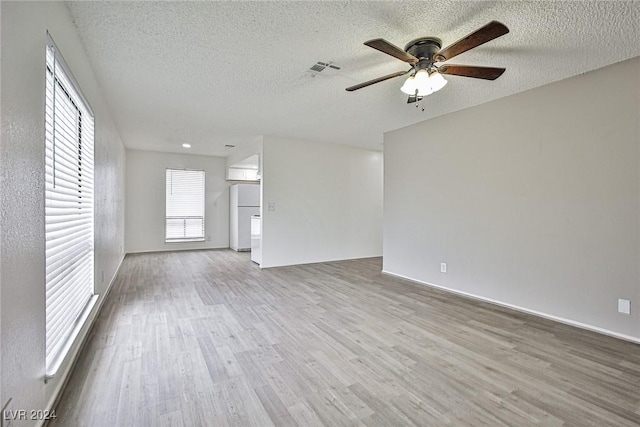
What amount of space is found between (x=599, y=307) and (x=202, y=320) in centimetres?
374

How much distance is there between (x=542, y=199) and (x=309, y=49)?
110 inches

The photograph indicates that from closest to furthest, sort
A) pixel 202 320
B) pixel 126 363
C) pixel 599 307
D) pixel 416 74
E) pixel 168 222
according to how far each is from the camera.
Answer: pixel 126 363 → pixel 416 74 → pixel 599 307 → pixel 202 320 → pixel 168 222

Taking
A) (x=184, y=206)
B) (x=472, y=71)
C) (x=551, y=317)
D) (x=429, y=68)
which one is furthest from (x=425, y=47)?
(x=184, y=206)

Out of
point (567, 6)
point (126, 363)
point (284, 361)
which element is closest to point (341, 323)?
point (284, 361)

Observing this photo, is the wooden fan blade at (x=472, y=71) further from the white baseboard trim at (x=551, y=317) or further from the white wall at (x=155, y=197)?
the white wall at (x=155, y=197)

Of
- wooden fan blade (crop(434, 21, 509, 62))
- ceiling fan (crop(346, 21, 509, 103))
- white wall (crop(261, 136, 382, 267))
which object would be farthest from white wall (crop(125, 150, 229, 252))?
wooden fan blade (crop(434, 21, 509, 62))

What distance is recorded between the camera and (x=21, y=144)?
1296 mm

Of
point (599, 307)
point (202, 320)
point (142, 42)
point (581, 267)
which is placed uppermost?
point (142, 42)

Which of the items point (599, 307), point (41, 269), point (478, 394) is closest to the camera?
point (41, 269)

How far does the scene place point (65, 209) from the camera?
207cm

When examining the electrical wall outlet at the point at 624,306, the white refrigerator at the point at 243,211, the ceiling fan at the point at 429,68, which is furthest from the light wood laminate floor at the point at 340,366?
the white refrigerator at the point at 243,211

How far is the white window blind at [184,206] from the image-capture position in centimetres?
749

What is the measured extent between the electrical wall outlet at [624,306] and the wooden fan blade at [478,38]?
2.53m

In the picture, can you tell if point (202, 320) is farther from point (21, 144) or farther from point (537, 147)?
point (537, 147)
